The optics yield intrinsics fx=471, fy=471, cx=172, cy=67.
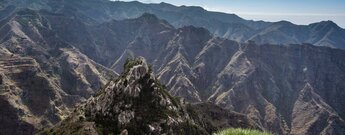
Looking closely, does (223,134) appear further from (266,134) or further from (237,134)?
(266,134)

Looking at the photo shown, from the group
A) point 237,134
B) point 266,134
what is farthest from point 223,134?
point 266,134

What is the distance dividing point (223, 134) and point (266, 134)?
415 cm

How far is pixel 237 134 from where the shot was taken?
46219 millimetres

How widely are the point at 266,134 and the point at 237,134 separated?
2.80 m

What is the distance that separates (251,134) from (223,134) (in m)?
2.76

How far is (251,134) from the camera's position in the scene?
45.3m

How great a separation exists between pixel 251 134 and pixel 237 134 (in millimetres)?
1513

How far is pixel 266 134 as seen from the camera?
149 feet
